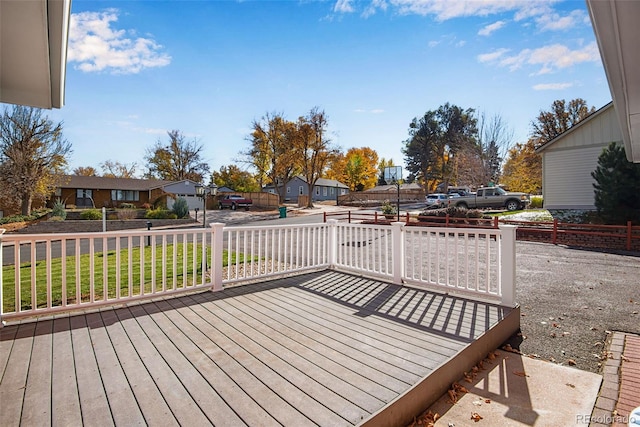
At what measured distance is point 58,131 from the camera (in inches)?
710

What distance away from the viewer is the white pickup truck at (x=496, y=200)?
698 inches

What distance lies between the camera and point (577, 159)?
1330cm

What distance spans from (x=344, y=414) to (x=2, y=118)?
77.7ft

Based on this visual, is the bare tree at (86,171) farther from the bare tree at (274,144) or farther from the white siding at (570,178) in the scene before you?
the white siding at (570,178)

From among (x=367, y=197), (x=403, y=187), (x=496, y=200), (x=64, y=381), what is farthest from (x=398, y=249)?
(x=403, y=187)

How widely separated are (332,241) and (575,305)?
3.60 m

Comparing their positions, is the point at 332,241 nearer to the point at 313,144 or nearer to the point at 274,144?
the point at 313,144

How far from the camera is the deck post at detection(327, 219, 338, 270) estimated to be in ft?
17.1

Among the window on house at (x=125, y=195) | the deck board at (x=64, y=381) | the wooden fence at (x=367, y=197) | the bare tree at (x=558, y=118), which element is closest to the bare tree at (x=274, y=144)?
the wooden fence at (x=367, y=197)

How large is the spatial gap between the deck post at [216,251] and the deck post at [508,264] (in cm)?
332

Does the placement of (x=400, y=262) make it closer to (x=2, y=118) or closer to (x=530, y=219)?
(x=530, y=219)

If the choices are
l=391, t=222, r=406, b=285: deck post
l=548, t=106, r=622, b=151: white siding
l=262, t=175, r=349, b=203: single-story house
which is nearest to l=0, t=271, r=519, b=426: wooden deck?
l=391, t=222, r=406, b=285: deck post

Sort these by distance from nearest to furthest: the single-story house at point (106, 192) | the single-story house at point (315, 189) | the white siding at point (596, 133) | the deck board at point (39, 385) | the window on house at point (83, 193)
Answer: the deck board at point (39, 385), the white siding at point (596, 133), the single-story house at point (106, 192), the window on house at point (83, 193), the single-story house at point (315, 189)

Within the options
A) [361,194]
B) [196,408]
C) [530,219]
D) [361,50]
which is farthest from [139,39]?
[361,194]
